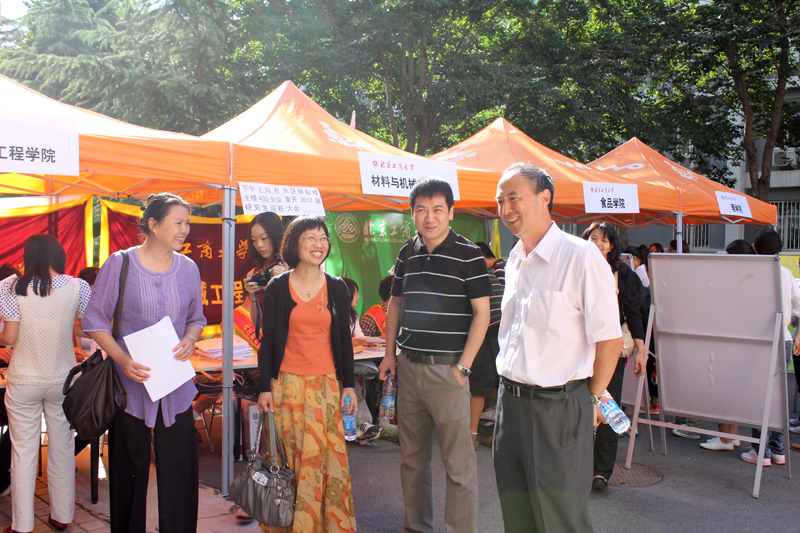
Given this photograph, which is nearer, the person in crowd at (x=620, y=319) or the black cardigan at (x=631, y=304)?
the person in crowd at (x=620, y=319)

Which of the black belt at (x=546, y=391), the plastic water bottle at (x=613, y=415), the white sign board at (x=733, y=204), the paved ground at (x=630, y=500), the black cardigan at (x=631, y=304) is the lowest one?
the paved ground at (x=630, y=500)

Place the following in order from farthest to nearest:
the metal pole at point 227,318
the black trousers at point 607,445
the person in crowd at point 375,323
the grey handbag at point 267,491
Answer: the person in crowd at point 375,323 < the black trousers at point 607,445 < the metal pole at point 227,318 < the grey handbag at point 267,491

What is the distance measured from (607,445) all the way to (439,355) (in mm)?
1675

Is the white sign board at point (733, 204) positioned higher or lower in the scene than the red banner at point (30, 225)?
higher

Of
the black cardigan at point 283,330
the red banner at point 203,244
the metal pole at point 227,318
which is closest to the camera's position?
the black cardigan at point 283,330

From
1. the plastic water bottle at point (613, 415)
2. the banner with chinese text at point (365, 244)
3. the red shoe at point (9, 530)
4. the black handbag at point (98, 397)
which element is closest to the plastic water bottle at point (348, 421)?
the black handbag at point (98, 397)

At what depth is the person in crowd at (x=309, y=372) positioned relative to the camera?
2943mm

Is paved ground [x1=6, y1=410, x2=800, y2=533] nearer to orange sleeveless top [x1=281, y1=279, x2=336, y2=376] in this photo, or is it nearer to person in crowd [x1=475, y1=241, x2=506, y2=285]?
orange sleeveless top [x1=281, y1=279, x2=336, y2=376]

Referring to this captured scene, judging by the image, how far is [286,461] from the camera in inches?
116

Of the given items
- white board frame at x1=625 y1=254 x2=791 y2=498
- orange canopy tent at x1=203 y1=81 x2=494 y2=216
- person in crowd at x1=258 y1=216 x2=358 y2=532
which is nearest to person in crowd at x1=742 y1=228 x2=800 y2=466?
white board frame at x1=625 y1=254 x2=791 y2=498

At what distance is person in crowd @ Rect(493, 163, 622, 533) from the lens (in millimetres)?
2117

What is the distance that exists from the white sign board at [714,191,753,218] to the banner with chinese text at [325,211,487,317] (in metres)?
3.95

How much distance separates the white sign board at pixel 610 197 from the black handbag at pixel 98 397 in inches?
177

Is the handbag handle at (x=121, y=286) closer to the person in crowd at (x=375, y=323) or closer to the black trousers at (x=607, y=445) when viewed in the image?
the black trousers at (x=607, y=445)
